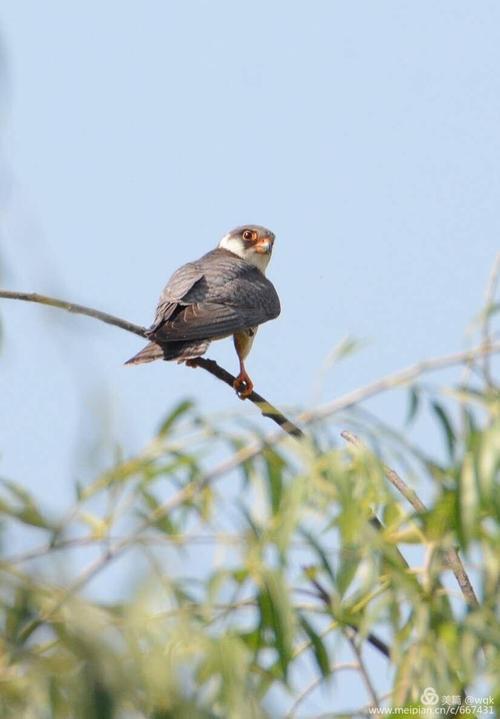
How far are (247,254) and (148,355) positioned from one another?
307 centimetres

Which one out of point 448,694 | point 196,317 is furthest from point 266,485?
point 196,317

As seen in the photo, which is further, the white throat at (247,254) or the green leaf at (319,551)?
the white throat at (247,254)

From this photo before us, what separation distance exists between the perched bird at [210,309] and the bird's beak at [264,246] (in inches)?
11.1

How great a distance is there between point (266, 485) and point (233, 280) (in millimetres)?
4630

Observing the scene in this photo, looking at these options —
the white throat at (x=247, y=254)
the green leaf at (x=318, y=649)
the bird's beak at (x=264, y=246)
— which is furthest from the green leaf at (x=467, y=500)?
the bird's beak at (x=264, y=246)

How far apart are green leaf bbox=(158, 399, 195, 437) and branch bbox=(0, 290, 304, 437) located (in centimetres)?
23

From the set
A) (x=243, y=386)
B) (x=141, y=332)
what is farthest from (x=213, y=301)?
(x=141, y=332)

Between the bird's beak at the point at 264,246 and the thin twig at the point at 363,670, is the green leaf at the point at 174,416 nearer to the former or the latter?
the thin twig at the point at 363,670

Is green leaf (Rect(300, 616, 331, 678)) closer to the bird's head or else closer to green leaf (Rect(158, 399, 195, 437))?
green leaf (Rect(158, 399, 195, 437))

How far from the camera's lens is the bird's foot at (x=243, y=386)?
6.34 meters

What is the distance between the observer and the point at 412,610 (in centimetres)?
309

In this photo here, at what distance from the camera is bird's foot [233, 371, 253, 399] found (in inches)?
250

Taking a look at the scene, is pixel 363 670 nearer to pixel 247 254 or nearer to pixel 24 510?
pixel 24 510

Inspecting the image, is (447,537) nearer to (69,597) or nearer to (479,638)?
(479,638)
